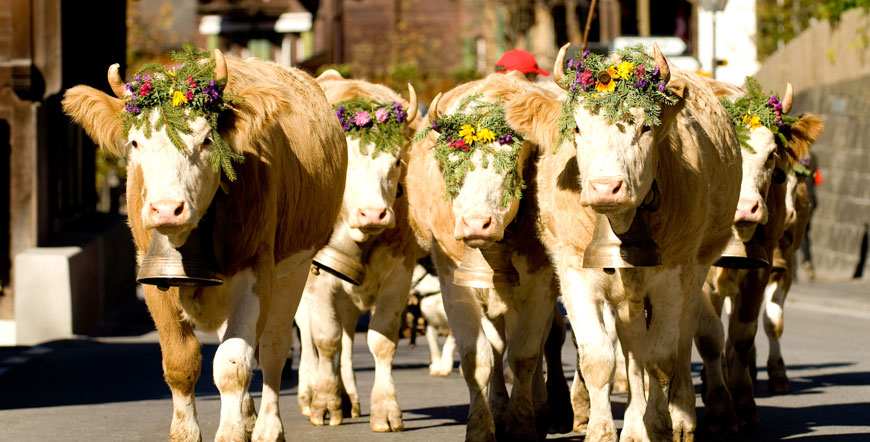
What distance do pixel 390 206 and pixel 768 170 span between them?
2.58m

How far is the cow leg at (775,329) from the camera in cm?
1245

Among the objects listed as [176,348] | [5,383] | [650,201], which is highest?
[650,201]

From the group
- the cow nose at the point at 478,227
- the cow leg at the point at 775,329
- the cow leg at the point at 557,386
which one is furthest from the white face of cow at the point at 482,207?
the cow leg at the point at 775,329

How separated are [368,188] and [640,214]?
2.49 metres

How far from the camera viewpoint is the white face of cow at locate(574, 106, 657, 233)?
7922 millimetres

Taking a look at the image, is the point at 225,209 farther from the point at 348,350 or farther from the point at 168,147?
the point at 348,350

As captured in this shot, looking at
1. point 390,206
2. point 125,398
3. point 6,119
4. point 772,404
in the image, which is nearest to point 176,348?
point 390,206

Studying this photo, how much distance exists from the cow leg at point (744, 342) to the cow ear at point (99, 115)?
4560 mm

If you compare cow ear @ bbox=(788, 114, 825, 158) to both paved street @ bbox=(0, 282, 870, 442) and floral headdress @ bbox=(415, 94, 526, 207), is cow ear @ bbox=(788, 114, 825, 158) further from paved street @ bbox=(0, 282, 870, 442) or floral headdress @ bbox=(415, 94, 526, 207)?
floral headdress @ bbox=(415, 94, 526, 207)

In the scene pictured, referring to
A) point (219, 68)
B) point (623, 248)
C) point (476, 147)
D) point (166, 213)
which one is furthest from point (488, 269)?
point (166, 213)

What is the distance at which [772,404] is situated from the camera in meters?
11.6

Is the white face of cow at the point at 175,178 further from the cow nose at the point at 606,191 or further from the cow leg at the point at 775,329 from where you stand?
the cow leg at the point at 775,329

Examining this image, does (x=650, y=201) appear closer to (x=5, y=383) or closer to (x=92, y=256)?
(x=5, y=383)

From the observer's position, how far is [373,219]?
10.2 metres
